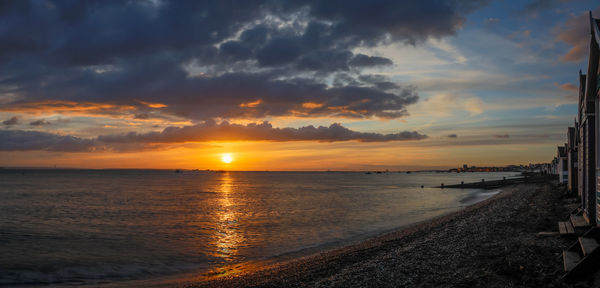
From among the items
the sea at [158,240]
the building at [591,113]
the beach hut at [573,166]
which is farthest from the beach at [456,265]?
the beach hut at [573,166]

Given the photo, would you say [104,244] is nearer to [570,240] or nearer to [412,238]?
[412,238]

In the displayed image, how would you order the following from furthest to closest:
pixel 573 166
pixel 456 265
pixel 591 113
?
pixel 573 166
pixel 591 113
pixel 456 265

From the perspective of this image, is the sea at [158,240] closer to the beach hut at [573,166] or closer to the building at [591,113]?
the beach hut at [573,166]

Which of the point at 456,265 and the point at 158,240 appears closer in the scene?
the point at 456,265

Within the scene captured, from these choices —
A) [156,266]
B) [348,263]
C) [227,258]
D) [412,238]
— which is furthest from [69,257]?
[412,238]

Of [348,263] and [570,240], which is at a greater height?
[570,240]

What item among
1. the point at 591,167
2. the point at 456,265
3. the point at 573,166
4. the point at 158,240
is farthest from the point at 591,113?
the point at 158,240

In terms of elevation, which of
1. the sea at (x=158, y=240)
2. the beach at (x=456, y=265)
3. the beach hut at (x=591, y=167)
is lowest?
the sea at (x=158, y=240)

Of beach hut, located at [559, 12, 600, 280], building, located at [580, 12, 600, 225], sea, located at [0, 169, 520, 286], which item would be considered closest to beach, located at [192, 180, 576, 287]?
beach hut, located at [559, 12, 600, 280]

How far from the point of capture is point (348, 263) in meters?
14.2

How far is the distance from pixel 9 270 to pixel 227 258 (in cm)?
994

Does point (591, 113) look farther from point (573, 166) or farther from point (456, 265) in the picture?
point (573, 166)

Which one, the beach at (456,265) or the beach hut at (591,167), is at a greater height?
the beach hut at (591,167)

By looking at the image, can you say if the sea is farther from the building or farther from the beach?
the building
